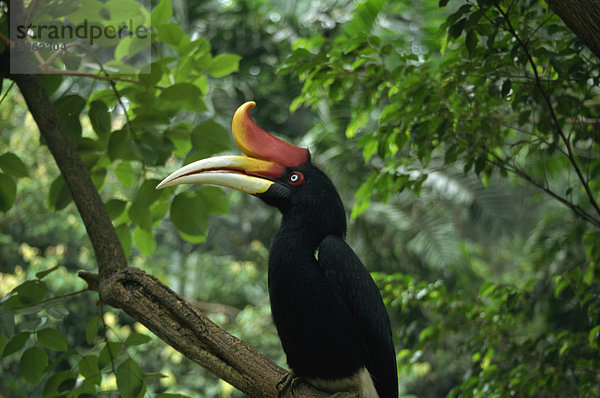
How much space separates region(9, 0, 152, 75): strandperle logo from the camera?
1.87m

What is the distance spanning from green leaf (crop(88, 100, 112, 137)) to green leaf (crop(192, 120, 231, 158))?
1.09 ft

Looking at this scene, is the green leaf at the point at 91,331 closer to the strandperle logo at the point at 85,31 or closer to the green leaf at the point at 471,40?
the strandperle logo at the point at 85,31

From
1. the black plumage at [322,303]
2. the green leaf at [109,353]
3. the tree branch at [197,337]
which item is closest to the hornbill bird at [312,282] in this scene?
the black plumage at [322,303]

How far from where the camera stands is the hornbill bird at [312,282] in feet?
5.39

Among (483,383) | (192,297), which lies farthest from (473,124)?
(192,297)

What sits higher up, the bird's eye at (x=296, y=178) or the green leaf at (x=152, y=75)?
the green leaf at (x=152, y=75)

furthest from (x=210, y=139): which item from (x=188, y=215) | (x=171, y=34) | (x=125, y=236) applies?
(x=125, y=236)

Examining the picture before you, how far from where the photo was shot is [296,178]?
1.79m

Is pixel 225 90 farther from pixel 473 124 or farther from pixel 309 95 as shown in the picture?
pixel 473 124

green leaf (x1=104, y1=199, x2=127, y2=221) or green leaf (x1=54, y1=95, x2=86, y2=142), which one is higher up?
green leaf (x1=54, y1=95, x2=86, y2=142)

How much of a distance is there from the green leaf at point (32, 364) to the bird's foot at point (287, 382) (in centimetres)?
Answer: 80

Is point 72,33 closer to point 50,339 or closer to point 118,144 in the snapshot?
point 118,144

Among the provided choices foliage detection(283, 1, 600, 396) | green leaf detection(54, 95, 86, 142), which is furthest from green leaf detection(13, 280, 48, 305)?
foliage detection(283, 1, 600, 396)

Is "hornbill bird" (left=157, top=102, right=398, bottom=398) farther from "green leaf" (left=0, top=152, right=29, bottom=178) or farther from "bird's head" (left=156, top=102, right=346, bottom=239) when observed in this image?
"green leaf" (left=0, top=152, right=29, bottom=178)
